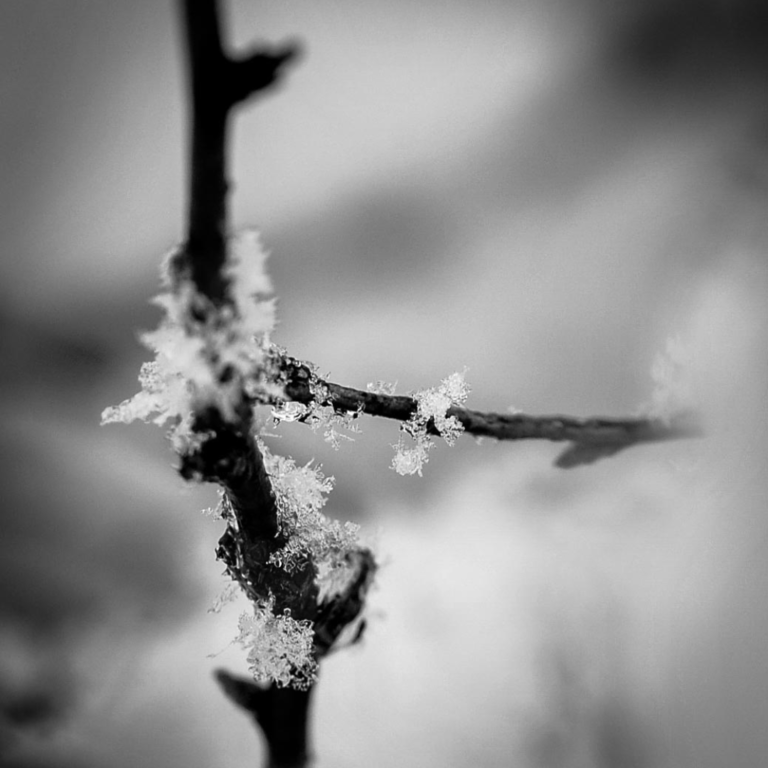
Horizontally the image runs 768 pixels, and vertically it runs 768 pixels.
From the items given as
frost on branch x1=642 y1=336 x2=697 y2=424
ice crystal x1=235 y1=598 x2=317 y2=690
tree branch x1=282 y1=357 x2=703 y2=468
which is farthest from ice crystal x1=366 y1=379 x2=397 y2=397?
frost on branch x1=642 y1=336 x2=697 y2=424

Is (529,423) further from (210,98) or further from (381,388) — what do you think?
(210,98)

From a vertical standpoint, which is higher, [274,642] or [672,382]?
[672,382]

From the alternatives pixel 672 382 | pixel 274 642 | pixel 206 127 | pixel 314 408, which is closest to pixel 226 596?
pixel 274 642

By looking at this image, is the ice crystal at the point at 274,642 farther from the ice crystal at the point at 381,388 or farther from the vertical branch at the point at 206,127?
the vertical branch at the point at 206,127

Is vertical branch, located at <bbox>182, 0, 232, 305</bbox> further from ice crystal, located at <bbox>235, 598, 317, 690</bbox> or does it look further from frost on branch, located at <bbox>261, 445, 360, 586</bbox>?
ice crystal, located at <bbox>235, 598, 317, 690</bbox>

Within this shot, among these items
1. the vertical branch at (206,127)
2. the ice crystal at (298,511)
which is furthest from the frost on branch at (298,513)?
the vertical branch at (206,127)

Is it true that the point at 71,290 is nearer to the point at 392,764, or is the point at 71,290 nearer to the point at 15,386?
the point at 15,386

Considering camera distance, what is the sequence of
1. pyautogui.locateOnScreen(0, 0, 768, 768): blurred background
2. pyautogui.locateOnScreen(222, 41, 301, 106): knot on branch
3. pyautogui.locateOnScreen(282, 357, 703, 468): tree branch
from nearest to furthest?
pyautogui.locateOnScreen(222, 41, 301, 106): knot on branch, pyautogui.locateOnScreen(282, 357, 703, 468): tree branch, pyautogui.locateOnScreen(0, 0, 768, 768): blurred background
